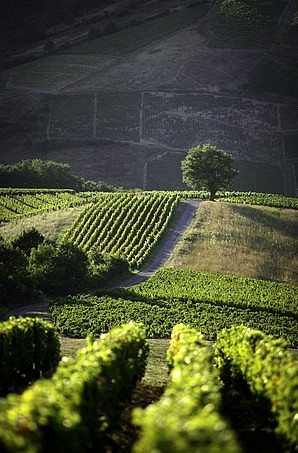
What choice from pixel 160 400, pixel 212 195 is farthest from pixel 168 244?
pixel 160 400

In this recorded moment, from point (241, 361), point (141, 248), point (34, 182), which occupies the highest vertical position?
point (34, 182)

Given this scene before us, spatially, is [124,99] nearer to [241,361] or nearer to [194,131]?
[194,131]

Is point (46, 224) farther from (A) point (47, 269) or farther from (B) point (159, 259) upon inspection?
(A) point (47, 269)

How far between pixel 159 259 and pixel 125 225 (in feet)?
32.1

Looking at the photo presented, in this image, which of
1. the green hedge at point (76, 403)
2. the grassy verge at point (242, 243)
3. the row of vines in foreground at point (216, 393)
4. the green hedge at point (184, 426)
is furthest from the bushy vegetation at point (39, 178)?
the green hedge at point (184, 426)

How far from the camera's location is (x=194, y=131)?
504ft

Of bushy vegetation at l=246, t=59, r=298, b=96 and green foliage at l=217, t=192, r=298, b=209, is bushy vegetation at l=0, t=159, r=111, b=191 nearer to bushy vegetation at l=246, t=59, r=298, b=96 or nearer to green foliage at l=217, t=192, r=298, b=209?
green foliage at l=217, t=192, r=298, b=209

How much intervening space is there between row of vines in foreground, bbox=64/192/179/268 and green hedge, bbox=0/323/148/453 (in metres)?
42.6

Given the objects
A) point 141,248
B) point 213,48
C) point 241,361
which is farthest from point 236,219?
point 213,48

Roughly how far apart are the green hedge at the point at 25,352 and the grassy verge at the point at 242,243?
3784 centimetres

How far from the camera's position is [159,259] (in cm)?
6278

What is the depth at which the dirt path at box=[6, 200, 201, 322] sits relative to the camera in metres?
43.8

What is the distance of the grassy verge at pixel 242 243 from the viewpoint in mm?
60469

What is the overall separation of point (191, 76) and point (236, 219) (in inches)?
4336
